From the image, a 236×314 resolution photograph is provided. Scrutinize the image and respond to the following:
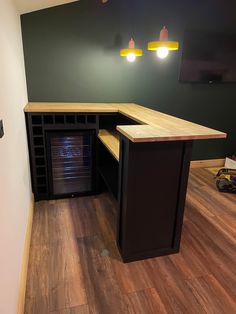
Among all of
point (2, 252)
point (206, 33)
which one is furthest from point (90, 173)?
point (206, 33)

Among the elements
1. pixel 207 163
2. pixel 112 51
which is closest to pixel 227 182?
pixel 207 163

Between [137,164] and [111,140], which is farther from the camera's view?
[111,140]

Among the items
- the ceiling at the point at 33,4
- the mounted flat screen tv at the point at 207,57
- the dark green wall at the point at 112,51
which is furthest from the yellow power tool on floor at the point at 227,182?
the ceiling at the point at 33,4

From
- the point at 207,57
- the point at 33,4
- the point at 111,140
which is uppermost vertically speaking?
the point at 33,4

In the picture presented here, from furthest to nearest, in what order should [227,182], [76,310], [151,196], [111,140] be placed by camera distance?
1. [227,182]
2. [111,140]
3. [151,196]
4. [76,310]

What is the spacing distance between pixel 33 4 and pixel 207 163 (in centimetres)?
330

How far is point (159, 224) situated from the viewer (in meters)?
1.90

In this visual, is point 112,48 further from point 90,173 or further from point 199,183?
point 199,183

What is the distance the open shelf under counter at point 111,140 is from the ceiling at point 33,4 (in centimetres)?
144

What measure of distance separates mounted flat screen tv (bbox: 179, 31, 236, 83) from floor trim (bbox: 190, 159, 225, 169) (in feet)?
4.23

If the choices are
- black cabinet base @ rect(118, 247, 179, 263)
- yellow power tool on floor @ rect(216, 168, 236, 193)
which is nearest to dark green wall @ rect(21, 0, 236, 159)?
yellow power tool on floor @ rect(216, 168, 236, 193)

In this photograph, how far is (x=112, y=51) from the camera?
9.80 ft

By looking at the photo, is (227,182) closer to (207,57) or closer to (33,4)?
(207,57)

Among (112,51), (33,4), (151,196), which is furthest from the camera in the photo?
(112,51)
